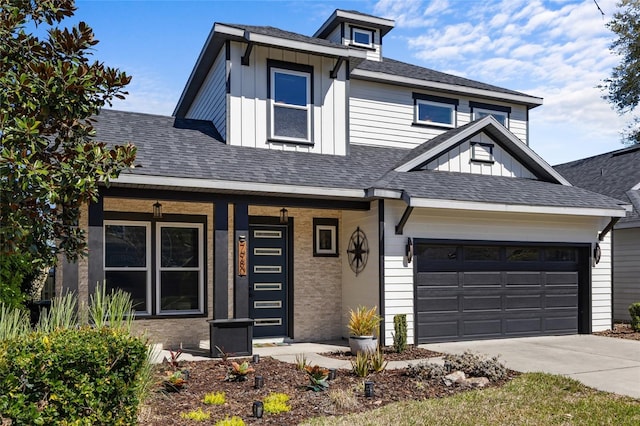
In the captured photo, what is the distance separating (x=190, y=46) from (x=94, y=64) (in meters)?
7.34

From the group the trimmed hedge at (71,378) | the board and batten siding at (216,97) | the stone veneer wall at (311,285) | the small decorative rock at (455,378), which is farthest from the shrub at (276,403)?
the board and batten siding at (216,97)

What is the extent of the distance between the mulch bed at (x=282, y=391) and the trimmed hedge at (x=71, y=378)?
755mm

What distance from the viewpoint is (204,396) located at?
21.1 feet

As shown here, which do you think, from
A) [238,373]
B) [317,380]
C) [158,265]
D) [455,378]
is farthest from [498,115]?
[238,373]

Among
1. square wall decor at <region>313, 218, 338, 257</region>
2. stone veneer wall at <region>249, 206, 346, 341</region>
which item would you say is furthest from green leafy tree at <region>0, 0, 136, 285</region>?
square wall decor at <region>313, 218, 338, 257</region>

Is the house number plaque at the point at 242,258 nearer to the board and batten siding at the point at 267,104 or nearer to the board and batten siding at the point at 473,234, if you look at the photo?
the board and batten siding at the point at 267,104

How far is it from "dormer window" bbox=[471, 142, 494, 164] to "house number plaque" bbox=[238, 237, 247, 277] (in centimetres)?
615

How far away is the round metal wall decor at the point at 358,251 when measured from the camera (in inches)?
436

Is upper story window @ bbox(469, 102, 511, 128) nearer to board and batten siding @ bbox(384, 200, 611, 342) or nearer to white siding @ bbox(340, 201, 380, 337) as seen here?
board and batten siding @ bbox(384, 200, 611, 342)

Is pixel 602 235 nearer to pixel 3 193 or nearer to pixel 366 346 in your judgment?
Answer: pixel 366 346

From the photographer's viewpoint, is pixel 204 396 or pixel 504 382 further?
pixel 504 382

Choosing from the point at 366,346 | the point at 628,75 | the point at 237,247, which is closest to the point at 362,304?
the point at 366,346

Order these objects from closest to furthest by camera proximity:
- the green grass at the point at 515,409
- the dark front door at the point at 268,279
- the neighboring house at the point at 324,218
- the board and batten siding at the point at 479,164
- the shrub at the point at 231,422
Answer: the shrub at the point at 231,422 < the green grass at the point at 515,409 < the neighboring house at the point at 324,218 < the dark front door at the point at 268,279 < the board and batten siding at the point at 479,164

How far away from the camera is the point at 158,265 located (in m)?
10.5
